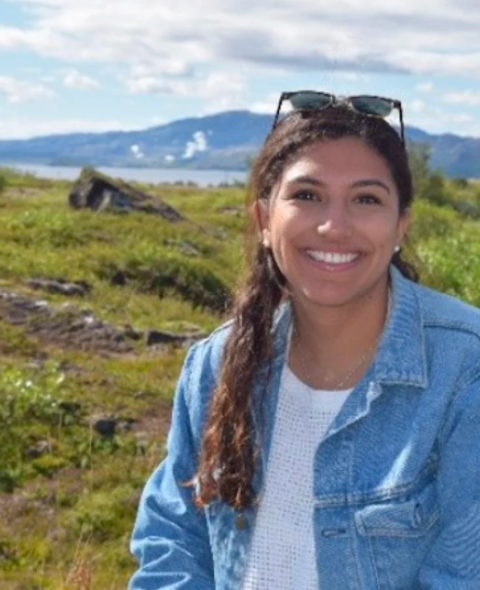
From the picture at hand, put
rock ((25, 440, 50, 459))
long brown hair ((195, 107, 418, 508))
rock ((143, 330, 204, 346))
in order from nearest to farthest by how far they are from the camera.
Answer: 1. long brown hair ((195, 107, 418, 508))
2. rock ((25, 440, 50, 459))
3. rock ((143, 330, 204, 346))

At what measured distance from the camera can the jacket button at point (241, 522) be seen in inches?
106

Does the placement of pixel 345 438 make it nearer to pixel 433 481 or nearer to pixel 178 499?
pixel 433 481

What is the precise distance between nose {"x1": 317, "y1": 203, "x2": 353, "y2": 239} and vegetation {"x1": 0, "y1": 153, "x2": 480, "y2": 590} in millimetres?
341

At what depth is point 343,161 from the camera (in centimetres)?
268

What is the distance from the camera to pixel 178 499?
2871 mm

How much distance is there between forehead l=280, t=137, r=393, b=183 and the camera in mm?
2664

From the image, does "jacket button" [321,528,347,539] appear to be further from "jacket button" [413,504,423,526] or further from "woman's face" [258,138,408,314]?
"woman's face" [258,138,408,314]

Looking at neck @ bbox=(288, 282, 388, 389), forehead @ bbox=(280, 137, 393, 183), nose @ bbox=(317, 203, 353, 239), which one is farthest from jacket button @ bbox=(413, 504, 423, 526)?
forehead @ bbox=(280, 137, 393, 183)

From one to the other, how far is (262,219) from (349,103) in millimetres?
318

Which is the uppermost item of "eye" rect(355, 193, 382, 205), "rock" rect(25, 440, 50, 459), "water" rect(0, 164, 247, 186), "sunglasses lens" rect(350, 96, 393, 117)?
"sunglasses lens" rect(350, 96, 393, 117)

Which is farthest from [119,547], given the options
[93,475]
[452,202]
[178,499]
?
[452,202]

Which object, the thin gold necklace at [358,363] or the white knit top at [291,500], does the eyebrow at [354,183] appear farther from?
the white knit top at [291,500]

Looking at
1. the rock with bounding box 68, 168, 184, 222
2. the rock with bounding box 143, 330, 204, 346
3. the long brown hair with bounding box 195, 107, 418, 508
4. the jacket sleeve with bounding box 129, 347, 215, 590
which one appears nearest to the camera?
the long brown hair with bounding box 195, 107, 418, 508

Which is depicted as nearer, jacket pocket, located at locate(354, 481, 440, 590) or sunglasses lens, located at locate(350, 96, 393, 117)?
jacket pocket, located at locate(354, 481, 440, 590)
